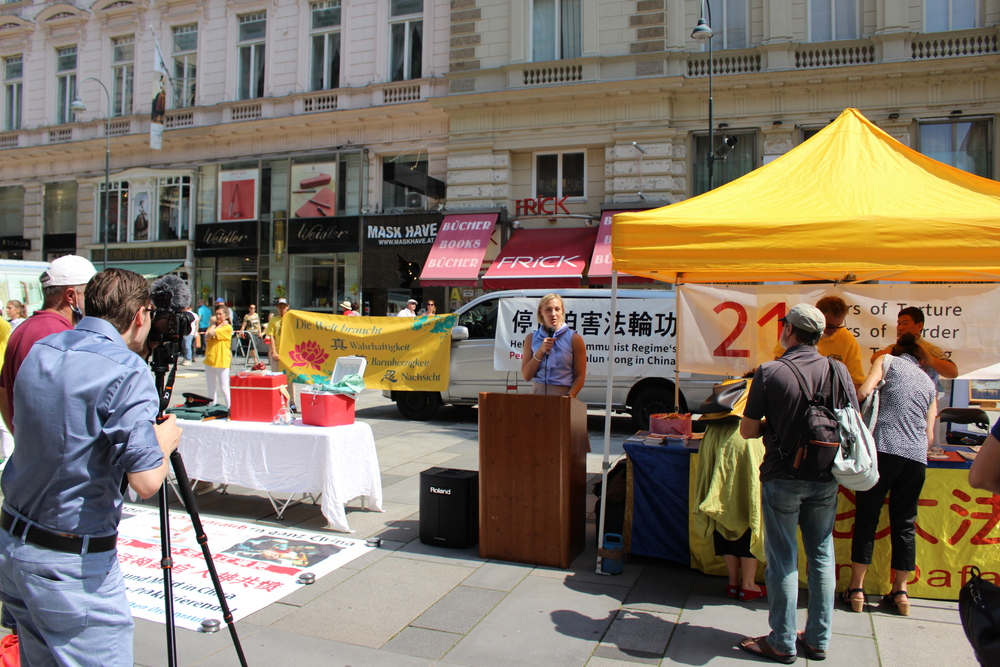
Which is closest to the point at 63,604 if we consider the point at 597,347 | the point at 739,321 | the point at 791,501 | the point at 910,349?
the point at 791,501

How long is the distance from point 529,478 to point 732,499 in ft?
4.55

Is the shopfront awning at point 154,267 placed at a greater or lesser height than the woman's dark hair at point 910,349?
greater

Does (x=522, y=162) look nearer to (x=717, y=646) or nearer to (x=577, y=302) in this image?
(x=577, y=302)

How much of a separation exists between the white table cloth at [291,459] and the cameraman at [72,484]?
346cm

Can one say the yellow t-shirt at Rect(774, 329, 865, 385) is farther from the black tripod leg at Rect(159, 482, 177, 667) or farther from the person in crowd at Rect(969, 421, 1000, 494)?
the black tripod leg at Rect(159, 482, 177, 667)

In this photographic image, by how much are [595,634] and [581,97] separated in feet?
52.3

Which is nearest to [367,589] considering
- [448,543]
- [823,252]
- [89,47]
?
[448,543]

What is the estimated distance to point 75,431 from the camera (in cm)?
221

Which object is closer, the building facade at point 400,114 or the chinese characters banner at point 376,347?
the chinese characters banner at point 376,347

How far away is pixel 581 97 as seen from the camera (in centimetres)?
1792

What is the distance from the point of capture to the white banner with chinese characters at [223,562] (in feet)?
14.3

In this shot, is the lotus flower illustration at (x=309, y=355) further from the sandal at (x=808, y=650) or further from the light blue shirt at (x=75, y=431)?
the light blue shirt at (x=75, y=431)

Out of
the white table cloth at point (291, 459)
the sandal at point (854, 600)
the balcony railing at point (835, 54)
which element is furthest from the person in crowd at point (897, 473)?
the balcony railing at point (835, 54)

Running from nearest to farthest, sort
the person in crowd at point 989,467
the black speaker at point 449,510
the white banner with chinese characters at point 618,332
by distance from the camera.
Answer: the person in crowd at point 989,467 → the black speaker at point 449,510 → the white banner with chinese characters at point 618,332
